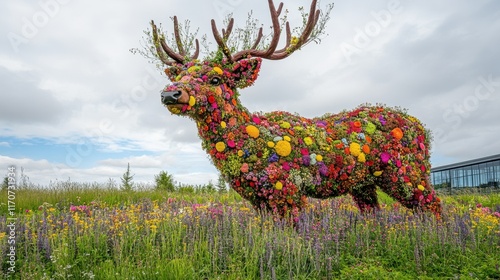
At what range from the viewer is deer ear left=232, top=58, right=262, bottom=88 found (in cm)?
618

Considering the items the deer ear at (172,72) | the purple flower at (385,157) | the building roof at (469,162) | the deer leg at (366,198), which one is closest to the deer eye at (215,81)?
the deer ear at (172,72)

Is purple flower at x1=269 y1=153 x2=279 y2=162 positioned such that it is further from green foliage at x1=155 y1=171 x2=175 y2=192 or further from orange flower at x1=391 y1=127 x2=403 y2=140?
green foliage at x1=155 y1=171 x2=175 y2=192

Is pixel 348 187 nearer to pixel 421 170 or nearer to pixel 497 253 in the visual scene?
pixel 421 170

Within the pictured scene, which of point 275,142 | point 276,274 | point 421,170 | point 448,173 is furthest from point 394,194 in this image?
point 448,173

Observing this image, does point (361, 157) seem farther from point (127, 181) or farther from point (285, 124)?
point (127, 181)

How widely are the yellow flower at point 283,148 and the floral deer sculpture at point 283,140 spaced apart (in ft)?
0.05

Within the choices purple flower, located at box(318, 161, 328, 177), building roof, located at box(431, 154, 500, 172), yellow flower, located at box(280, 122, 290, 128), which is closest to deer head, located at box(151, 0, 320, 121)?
yellow flower, located at box(280, 122, 290, 128)

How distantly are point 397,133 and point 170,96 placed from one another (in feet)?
13.4

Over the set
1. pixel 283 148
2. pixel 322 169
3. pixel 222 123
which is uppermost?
pixel 222 123

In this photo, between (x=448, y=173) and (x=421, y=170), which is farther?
Answer: (x=448, y=173)

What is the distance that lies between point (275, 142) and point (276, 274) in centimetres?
213

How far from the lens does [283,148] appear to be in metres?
6.04

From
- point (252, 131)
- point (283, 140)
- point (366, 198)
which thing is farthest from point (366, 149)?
point (252, 131)

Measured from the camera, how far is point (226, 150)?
19.7 ft
